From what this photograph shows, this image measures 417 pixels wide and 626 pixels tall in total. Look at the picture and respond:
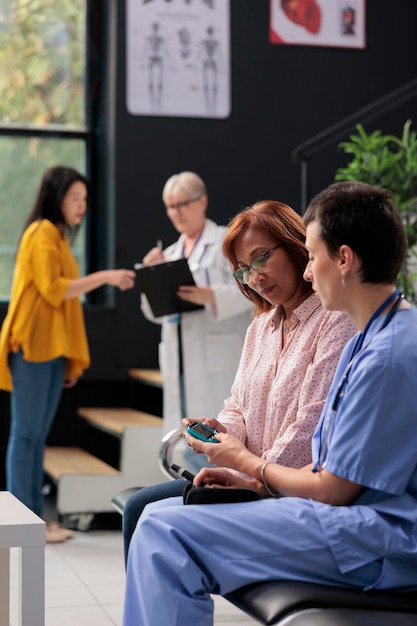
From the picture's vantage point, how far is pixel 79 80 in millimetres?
5645

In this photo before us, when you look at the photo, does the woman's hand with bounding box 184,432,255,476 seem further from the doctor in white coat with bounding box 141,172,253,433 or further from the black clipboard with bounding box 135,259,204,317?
the doctor in white coat with bounding box 141,172,253,433

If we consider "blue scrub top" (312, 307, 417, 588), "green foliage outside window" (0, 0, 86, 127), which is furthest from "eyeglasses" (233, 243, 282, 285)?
"green foliage outside window" (0, 0, 86, 127)

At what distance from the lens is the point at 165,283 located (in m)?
4.05

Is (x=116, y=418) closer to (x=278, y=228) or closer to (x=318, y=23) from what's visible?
(x=318, y=23)

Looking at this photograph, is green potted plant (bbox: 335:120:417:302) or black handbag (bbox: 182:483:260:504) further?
green potted plant (bbox: 335:120:417:302)

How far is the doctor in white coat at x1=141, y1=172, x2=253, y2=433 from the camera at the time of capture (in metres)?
4.34

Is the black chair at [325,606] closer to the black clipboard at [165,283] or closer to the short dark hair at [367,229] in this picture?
the short dark hair at [367,229]

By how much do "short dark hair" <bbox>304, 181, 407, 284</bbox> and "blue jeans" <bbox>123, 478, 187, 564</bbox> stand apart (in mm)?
949

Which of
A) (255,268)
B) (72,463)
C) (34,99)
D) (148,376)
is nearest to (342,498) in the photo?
(255,268)

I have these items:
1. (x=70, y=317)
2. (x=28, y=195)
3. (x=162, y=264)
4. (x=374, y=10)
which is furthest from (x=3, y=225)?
(x=374, y=10)

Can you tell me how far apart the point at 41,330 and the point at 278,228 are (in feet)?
7.10

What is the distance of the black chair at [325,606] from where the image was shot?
168 cm

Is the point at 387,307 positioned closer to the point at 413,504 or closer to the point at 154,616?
the point at 413,504

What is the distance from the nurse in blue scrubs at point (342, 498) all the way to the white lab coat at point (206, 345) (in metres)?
2.47
